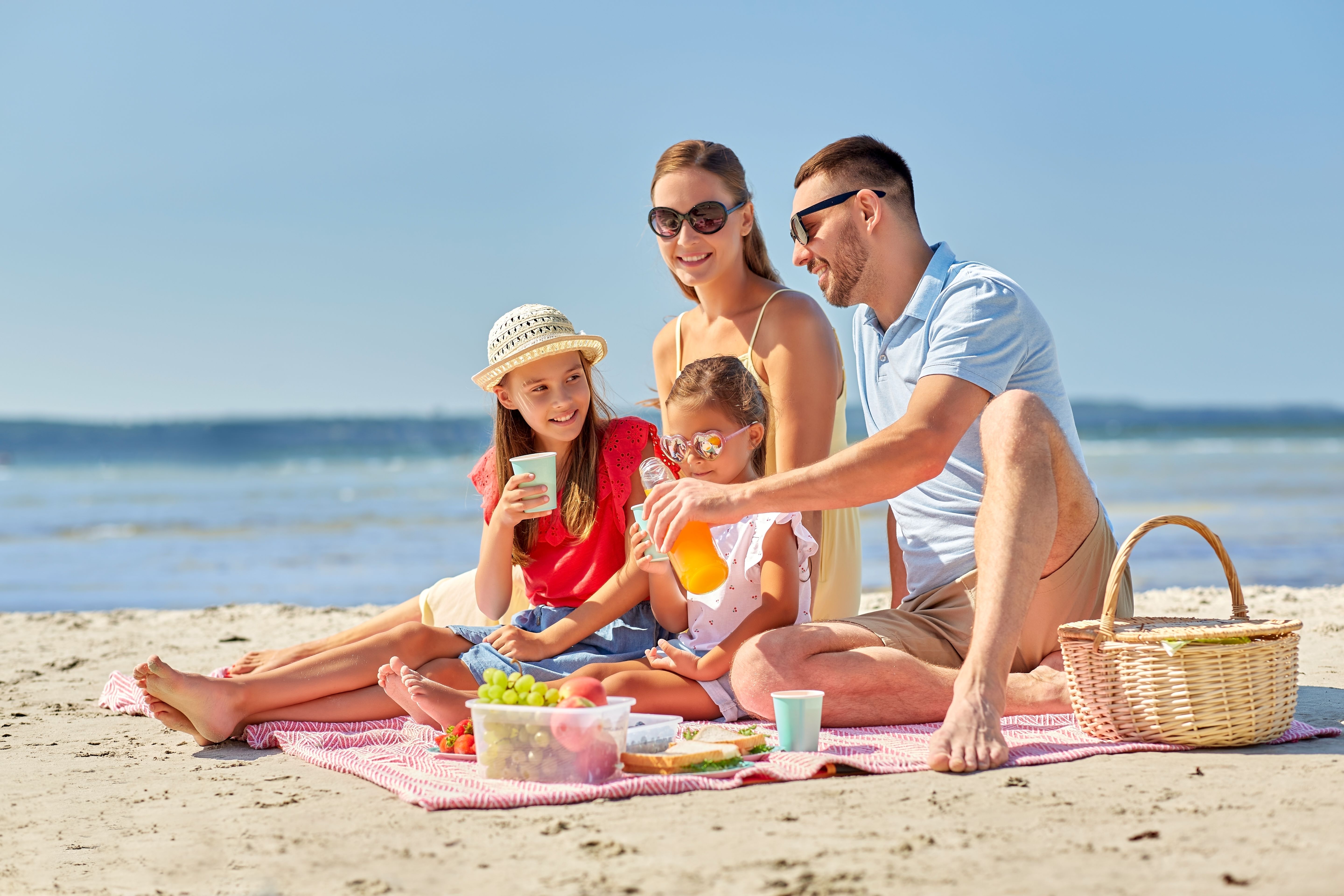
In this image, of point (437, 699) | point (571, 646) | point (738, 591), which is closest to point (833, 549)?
point (738, 591)

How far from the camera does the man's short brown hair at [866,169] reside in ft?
11.8

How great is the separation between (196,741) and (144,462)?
28.1m

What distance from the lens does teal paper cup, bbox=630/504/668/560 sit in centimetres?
316

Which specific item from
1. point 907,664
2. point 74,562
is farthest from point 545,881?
point 74,562

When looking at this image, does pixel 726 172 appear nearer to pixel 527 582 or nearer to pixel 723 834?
pixel 527 582

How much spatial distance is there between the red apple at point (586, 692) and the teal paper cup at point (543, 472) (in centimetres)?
87

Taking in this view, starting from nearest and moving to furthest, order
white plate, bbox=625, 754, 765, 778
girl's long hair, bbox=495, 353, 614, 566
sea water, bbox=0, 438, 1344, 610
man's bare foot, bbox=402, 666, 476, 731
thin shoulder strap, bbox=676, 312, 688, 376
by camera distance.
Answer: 1. white plate, bbox=625, 754, 765, 778
2. man's bare foot, bbox=402, 666, 476, 731
3. girl's long hair, bbox=495, 353, 614, 566
4. thin shoulder strap, bbox=676, 312, 688, 376
5. sea water, bbox=0, 438, 1344, 610

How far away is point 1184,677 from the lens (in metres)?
2.77

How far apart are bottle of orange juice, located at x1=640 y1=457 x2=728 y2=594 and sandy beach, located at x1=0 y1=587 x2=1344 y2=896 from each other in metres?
0.77

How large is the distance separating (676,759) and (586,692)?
0.29 meters

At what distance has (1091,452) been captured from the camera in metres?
28.5

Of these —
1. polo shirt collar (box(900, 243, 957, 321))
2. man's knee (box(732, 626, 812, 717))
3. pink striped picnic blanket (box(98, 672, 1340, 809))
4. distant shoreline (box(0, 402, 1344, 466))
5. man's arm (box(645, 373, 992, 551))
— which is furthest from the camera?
distant shoreline (box(0, 402, 1344, 466))

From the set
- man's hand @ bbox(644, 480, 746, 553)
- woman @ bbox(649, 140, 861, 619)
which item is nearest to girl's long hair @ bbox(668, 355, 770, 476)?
woman @ bbox(649, 140, 861, 619)

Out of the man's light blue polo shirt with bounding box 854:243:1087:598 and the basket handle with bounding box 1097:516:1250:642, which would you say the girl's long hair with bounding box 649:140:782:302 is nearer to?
the man's light blue polo shirt with bounding box 854:243:1087:598
